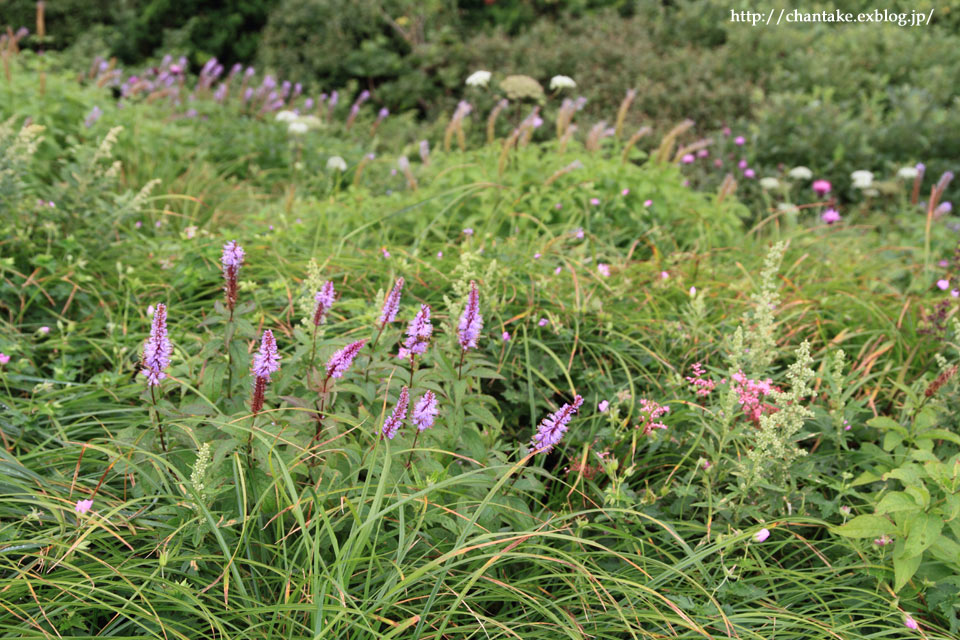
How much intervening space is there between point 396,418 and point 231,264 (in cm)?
64

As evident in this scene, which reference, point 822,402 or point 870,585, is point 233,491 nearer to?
point 870,585

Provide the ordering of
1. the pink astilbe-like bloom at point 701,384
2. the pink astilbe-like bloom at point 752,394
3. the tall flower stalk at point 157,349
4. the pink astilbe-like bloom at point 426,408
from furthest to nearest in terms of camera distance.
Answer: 1. the pink astilbe-like bloom at point 701,384
2. the pink astilbe-like bloom at point 752,394
3. the pink astilbe-like bloom at point 426,408
4. the tall flower stalk at point 157,349

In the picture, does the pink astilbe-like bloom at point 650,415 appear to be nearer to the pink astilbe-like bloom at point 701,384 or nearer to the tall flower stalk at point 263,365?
the pink astilbe-like bloom at point 701,384

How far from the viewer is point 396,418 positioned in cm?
222

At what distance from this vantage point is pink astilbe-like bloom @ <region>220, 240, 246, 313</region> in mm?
2287

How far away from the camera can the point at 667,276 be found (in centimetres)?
378

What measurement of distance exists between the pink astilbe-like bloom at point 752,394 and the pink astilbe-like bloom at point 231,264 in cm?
156

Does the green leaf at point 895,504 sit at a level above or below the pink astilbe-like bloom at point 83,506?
above

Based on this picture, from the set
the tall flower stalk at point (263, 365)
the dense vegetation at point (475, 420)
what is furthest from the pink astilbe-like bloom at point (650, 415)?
the tall flower stalk at point (263, 365)

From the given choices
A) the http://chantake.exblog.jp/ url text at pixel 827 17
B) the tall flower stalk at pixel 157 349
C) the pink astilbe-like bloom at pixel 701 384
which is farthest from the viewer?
the http://chantake.exblog.jp/ url text at pixel 827 17

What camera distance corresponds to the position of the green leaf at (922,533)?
2.26 meters

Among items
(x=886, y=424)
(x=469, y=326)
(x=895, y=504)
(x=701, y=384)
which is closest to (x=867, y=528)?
Answer: (x=895, y=504)

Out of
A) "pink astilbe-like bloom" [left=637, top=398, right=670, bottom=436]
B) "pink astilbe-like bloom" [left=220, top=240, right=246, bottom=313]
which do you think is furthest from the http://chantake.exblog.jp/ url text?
"pink astilbe-like bloom" [left=220, top=240, right=246, bottom=313]

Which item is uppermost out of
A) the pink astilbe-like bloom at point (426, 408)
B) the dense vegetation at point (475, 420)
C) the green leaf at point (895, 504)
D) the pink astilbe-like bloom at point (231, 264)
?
the pink astilbe-like bloom at point (231, 264)
